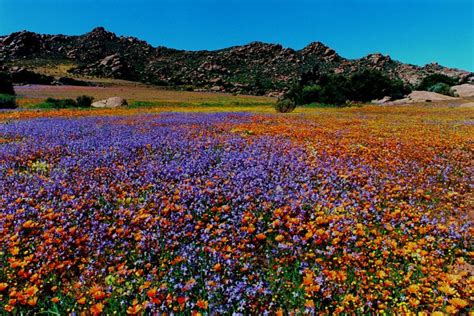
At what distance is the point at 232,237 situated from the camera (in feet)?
14.3

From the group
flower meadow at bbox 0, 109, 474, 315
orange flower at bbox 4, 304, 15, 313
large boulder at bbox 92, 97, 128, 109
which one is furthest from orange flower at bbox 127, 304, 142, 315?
large boulder at bbox 92, 97, 128, 109

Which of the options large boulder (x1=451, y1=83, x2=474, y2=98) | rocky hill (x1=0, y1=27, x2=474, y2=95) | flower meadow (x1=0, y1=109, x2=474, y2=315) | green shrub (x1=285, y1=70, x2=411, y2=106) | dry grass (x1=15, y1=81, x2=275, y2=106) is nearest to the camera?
flower meadow (x1=0, y1=109, x2=474, y2=315)

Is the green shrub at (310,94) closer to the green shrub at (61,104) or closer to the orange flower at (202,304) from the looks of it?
the green shrub at (61,104)

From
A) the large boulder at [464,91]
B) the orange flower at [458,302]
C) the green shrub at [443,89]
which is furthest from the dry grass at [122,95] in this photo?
the orange flower at [458,302]

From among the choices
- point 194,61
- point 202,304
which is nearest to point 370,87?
point 202,304

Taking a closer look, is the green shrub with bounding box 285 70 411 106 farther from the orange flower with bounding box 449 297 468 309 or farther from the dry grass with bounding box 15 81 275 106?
the orange flower with bounding box 449 297 468 309

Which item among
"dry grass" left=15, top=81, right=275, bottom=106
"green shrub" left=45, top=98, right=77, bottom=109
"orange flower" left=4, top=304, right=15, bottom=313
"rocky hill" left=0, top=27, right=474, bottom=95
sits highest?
"rocky hill" left=0, top=27, right=474, bottom=95

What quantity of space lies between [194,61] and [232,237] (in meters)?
139

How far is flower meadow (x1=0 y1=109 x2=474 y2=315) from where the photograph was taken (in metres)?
3.34

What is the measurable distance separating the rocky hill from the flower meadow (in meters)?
95.4

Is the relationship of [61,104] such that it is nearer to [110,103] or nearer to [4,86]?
[110,103]

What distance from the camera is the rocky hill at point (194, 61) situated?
366 feet

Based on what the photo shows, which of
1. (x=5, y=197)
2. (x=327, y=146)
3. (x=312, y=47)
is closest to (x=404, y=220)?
(x=327, y=146)

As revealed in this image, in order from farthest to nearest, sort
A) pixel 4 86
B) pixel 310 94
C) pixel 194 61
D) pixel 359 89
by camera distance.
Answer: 1. pixel 194 61
2. pixel 359 89
3. pixel 310 94
4. pixel 4 86
